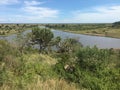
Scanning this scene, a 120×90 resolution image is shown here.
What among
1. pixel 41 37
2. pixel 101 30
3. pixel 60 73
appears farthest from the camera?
pixel 101 30

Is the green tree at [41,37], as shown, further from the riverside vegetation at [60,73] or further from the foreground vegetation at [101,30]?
the foreground vegetation at [101,30]

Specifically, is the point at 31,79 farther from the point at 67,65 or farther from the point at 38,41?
the point at 38,41

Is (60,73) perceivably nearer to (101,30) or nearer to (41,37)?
(41,37)

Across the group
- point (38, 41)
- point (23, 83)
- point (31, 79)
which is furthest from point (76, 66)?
point (38, 41)

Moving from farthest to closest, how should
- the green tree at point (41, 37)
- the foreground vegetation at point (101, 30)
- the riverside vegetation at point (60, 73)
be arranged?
the foreground vegetation at point (101, 30) < the green tree at point (41, 37) < the riverside vegetation at point (60, 73)

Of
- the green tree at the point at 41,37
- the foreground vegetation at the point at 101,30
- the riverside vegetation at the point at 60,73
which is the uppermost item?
the riverside vegetation at the point at 60,73

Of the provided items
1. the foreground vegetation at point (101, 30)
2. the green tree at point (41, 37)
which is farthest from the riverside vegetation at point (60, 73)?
the foreground vegetation at point (101, 30)

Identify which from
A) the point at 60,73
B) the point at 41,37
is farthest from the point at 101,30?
the point at 60,73

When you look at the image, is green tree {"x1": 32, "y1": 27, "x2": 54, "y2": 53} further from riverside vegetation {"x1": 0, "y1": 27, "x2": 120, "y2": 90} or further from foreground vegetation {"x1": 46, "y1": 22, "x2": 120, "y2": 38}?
foreground vegetation {"x1": 46, "y1": 22, "x2": 120, "y2": 38}

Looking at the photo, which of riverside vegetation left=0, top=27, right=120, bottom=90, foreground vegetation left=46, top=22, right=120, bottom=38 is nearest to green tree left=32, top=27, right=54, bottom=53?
riverside vegetation left=0, top=27, right=120, bottom=90

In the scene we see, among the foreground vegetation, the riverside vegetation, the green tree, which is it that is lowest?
the foreground vegetation

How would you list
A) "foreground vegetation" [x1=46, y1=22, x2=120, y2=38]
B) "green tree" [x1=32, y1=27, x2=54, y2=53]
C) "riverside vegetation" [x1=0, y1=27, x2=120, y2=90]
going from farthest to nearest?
"foreground vegetation" [x1=46, y1=22, x2=120, y2=38] → "green tree" [x1=32, y1=27, x2=54, y2=53] → "riverside vegetation" [x1=0, y1=27, x2=120, y2=90]

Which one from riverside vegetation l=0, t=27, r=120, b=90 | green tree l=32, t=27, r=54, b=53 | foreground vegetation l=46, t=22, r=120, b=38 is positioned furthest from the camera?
foreground vegetation l=46, t=22, r=120, b=38

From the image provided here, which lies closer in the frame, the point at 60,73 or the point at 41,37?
the point at 60,73
